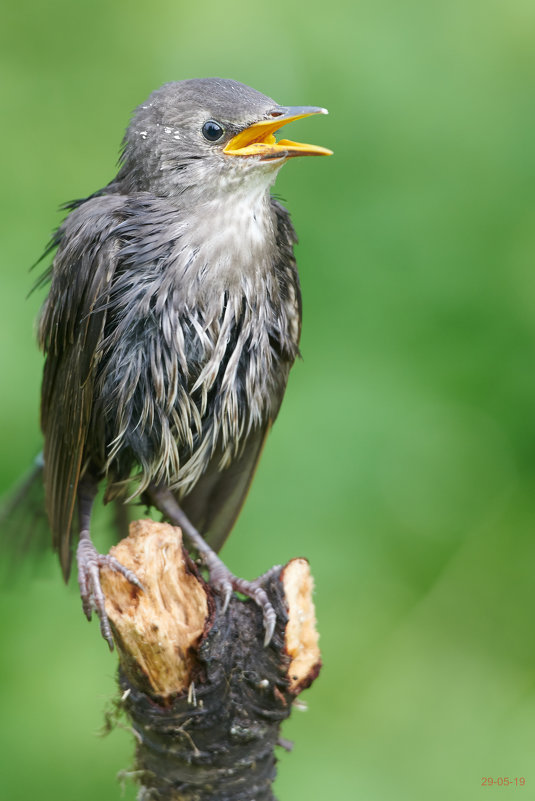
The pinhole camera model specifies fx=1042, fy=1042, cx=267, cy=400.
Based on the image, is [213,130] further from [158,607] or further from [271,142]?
[158,607]

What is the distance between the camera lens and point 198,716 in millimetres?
2471

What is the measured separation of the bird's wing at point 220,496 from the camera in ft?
11.1

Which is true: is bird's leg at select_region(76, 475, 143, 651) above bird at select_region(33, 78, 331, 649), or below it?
below

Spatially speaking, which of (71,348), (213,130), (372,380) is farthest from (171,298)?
(372,380)

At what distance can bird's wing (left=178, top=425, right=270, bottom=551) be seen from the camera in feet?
11.1

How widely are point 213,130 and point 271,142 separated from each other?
0.16 meters

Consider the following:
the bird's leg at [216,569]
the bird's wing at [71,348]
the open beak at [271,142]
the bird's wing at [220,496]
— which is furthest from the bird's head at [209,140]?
the bird's leg at [216,569]

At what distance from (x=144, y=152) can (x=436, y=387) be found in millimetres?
1506

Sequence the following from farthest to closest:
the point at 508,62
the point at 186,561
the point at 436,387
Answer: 1. the point at 508,62
2. the point at 436,387
3. the point at 186,561

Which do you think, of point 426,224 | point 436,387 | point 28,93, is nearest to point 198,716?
point 436,387

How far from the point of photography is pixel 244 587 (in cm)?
284

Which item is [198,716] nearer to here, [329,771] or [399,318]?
[329,771]

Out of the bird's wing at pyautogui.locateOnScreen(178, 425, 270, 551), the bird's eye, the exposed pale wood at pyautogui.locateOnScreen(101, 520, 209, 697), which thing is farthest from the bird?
the bird's wing at pyautogui.locateOnScreen(178, 425, 270, 551)

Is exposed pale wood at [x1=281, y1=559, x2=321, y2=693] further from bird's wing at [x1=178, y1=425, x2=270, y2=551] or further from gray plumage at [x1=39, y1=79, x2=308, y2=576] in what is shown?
bird's wing at [x1=178, y1=425, x2=270, y2=551]
